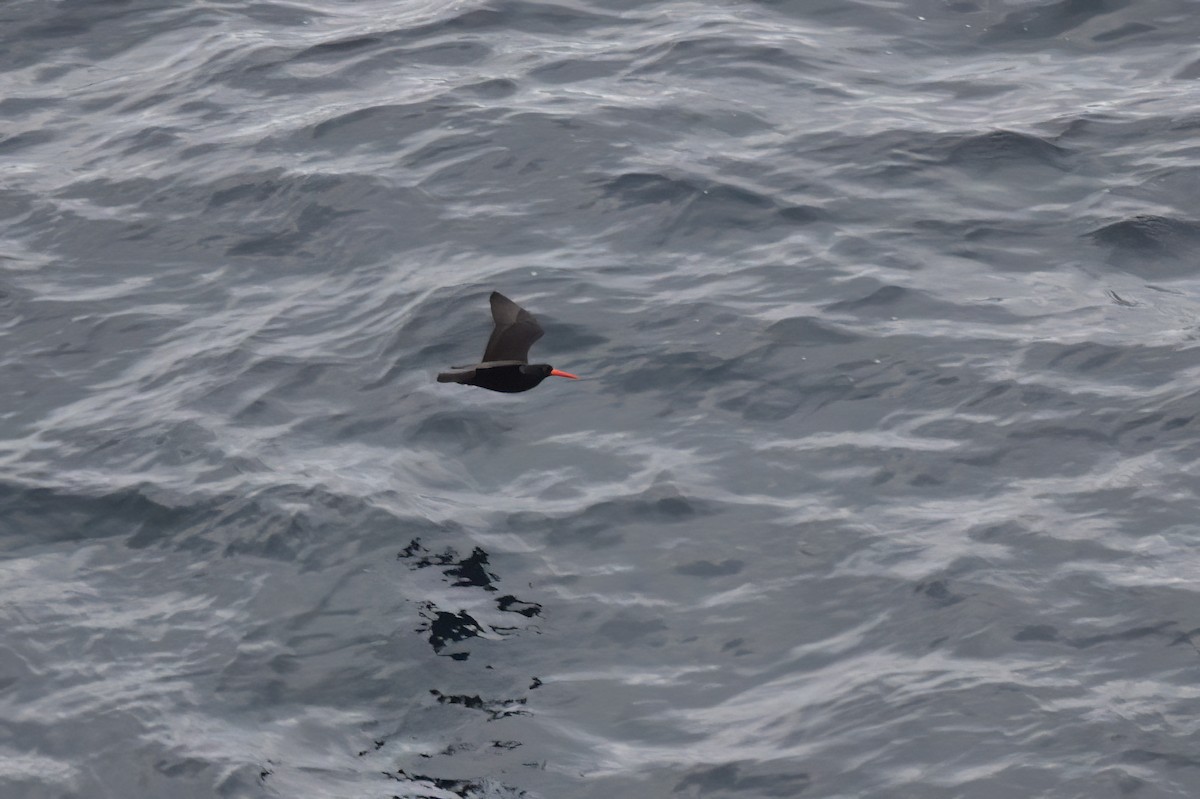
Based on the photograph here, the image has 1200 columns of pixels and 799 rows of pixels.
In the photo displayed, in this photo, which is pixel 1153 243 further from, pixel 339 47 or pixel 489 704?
pixel 339 47

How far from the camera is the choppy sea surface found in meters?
9.25

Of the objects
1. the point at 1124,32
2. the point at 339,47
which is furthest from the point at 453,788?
the point at 1124,32

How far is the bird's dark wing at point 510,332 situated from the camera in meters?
11.6

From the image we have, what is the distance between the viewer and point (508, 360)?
448 inches

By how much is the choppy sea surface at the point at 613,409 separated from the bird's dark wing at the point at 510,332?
0.76 m

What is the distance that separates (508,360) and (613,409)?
1175 millimetres

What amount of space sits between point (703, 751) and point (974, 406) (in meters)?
4.11

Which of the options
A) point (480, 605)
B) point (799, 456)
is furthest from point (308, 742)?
point (799, 456)

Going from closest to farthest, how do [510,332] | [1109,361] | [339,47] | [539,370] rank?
[539,370] → [510,332] → [1109,361] → [339,47]

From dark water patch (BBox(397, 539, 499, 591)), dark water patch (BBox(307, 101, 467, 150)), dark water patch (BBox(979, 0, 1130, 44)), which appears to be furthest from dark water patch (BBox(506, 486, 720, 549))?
dark water patch (BBox(979, 0, 1130, 44))

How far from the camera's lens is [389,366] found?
12820mm

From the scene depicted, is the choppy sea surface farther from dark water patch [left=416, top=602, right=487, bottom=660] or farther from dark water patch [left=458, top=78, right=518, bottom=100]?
dark water patch [left=458, top=78, right=518, bottom=100]

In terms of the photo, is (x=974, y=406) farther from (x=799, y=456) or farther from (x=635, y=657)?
(x=635, y=657)

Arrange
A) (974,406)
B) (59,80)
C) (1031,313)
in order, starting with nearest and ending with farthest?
(974,406), (1031,313), (59,80)
